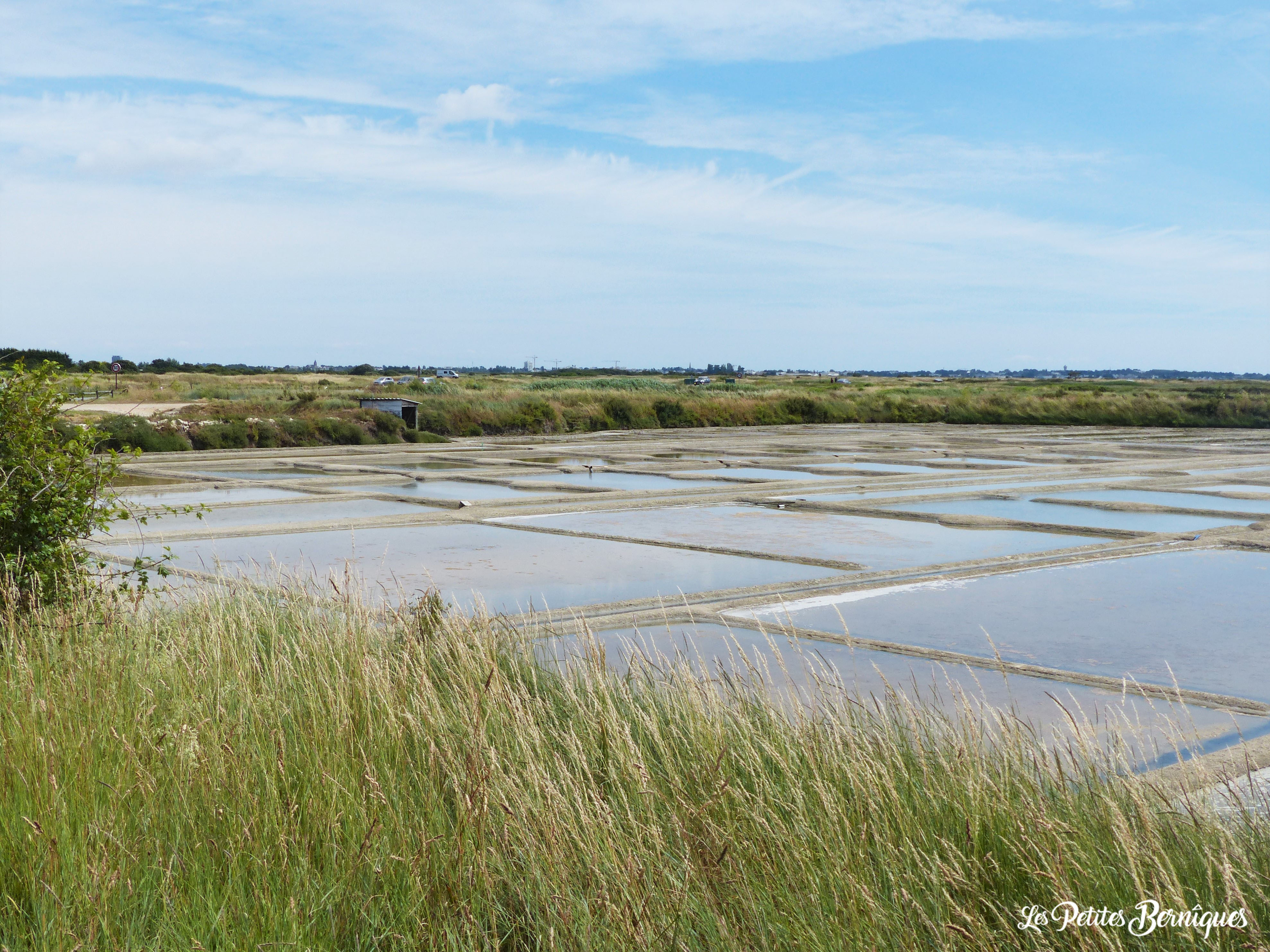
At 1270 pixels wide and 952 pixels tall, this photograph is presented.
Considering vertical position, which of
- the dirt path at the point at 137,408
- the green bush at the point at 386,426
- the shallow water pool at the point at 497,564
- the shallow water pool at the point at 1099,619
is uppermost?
the dirt path at the point at 137,408

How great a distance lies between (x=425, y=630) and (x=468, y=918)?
12.2ft

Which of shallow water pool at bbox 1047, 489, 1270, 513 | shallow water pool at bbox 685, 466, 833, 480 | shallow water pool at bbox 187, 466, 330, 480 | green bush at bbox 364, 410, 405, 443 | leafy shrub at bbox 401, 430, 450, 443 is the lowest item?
shallow water pool at bbox 1047, 489, 1270, 513

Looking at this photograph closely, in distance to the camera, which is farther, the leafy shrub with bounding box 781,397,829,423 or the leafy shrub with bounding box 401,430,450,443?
the leafy shrub with bounding box 781,397,829,423

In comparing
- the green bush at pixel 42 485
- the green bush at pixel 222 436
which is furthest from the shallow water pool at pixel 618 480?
the green bush at pixel 42 485

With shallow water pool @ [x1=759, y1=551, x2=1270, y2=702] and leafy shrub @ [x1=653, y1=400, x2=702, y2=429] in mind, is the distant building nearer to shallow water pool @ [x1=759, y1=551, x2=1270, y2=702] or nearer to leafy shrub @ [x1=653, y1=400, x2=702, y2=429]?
leafy shrub @ [x1=653, y1=400, x2=702, y2=429]

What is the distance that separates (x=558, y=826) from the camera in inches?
144

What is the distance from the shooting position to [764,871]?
3543 millimetres

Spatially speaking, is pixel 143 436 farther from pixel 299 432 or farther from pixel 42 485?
pixel 42 485

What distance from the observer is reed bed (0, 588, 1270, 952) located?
3295 mm

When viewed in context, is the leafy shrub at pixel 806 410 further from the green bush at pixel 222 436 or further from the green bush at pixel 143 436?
the green bush at pixel 143 436

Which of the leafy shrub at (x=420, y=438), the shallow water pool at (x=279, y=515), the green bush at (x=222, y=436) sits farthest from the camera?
the leafy shrub at (x=420, y=438)

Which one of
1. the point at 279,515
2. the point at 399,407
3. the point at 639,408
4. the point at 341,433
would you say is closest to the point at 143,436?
the point at 341,433

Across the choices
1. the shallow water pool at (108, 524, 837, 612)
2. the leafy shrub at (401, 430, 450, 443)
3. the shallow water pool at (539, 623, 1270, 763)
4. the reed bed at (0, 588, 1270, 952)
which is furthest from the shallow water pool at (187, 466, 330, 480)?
the reed bed at (0, 588, 1270, 952)

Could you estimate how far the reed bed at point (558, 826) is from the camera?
130 inches
